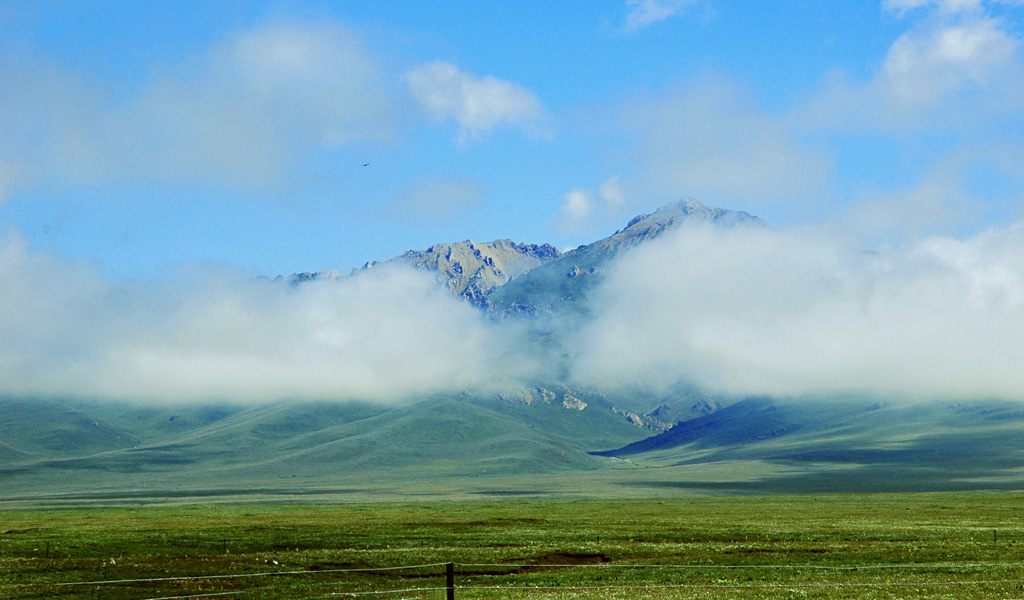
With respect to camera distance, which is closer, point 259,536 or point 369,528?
point 259,536

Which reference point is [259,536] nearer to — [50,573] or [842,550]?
[50,573]

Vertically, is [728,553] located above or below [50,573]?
below

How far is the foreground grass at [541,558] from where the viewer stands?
46.6 meters

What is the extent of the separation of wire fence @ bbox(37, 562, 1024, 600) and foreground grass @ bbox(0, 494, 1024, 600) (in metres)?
0.12

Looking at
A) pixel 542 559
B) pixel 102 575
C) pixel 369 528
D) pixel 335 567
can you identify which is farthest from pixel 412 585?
pixel 369 528

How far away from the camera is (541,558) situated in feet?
212

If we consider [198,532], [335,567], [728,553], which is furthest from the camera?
[198,532]

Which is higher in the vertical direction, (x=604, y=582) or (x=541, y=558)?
(x=604, y=582)

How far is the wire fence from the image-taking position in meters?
42.8

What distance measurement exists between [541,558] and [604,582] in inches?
579

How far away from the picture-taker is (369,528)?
10062cm

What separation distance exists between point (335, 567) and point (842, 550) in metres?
38.8

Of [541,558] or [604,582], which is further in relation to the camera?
[541,558]

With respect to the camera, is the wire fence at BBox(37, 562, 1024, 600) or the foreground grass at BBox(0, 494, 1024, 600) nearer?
the wire fence at BBox(37, 562, 1024, 600)
